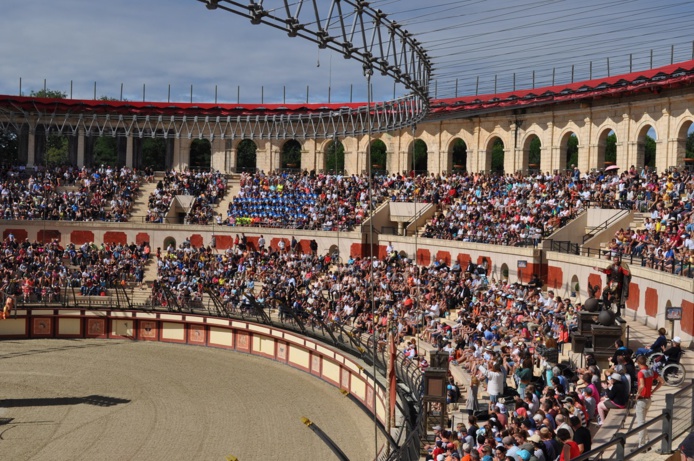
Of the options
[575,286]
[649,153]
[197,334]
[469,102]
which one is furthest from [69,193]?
[649,153]

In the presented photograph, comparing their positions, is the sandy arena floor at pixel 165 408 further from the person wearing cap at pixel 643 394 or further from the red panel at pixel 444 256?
the person wearing cap at pixel 643 394

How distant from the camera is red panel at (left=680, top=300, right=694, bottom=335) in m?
23.2

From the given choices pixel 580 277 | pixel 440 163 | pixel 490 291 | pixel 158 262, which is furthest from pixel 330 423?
pixel 440 163

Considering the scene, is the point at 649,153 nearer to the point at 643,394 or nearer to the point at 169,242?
the point at 169,242

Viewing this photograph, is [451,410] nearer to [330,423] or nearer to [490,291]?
[330,423]

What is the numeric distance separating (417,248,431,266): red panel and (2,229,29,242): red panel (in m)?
27.7

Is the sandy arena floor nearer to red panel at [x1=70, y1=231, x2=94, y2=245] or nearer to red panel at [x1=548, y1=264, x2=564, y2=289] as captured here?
red panel at [x1=548, y1=264, x2=564, y2=289]

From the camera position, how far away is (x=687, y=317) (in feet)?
77.6

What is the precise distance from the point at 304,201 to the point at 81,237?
51.8 feet

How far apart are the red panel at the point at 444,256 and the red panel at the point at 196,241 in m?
18.8

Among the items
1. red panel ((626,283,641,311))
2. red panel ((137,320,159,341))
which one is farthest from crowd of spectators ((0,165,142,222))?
red panel ((626,283,641,311))

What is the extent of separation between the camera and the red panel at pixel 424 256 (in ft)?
139

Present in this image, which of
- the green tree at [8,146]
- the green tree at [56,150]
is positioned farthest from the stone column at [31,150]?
the green tree at [56,150]

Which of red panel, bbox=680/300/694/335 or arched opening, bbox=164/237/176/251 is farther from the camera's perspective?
arched opening, bbox=164/237/176/251
